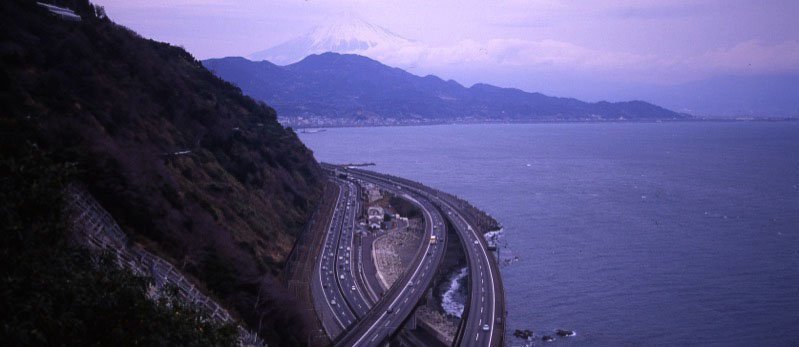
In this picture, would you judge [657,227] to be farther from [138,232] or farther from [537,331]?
[138,232]

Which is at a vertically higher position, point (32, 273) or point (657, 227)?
point (32, 273)

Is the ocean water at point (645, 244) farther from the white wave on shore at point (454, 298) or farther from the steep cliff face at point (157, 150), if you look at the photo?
the steep cliff face at point (157, 150)

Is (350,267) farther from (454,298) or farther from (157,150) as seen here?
(157,150)

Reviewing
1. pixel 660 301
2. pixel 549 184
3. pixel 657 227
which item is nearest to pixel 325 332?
pixel 660 301

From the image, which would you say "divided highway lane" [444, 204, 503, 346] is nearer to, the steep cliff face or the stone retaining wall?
the steep cliff face

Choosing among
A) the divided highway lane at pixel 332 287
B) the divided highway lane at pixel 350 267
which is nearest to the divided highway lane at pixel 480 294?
the divided highway lane at pixel 350 267

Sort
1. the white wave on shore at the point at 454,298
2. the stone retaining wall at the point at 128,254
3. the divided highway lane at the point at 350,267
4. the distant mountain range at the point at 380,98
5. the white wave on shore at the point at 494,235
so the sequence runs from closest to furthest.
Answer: the stone retaining wall at the point at 128,254 → the divided highway lane at the point at 350,267 → the white wave on shore at the point at 454,298 → the white wave on shore at the point at 494,235 → the distant mountain range at the point at 380,98
